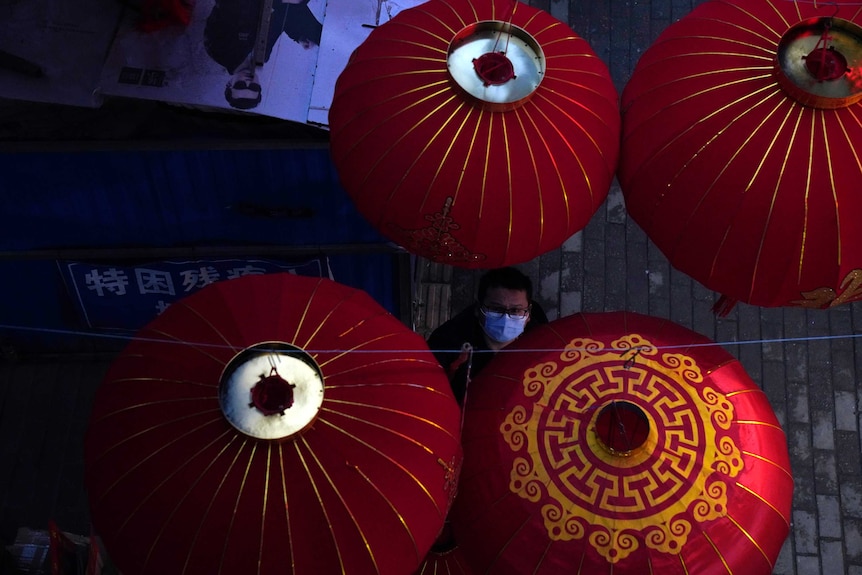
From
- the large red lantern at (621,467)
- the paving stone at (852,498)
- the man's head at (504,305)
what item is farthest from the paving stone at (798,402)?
the large red lantern at (621,467)

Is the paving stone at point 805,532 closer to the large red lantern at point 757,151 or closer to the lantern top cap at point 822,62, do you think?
the large red lantern at point 757,151

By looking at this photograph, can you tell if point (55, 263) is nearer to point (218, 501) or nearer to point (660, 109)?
point (218, 501)

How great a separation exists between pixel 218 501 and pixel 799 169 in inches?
150

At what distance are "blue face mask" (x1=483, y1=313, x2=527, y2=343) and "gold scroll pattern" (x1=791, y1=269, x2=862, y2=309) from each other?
7.26 ft

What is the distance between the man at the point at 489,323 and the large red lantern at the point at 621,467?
1461mm

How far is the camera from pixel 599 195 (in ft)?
17.7

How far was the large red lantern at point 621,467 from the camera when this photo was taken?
454cm

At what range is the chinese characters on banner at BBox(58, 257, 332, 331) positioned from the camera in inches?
284

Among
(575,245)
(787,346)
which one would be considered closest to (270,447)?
(575,245)

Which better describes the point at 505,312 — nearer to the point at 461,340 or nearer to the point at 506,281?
the point at 506,281

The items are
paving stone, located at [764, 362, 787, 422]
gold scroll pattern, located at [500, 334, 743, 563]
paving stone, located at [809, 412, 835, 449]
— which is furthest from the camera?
paving stone, located at [764, 362, 787, 422]

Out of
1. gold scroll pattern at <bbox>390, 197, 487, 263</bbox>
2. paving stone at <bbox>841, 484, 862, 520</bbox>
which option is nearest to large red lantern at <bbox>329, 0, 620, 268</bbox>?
gold scroll pattern at <bbox>390, 197, 487, 263</bbox>

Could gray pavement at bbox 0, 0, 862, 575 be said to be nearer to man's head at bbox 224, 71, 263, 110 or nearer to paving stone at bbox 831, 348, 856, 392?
paving stone at bbox 831, 348, 856, 392

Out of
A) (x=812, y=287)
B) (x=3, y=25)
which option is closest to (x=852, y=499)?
(x=812, y=287)
